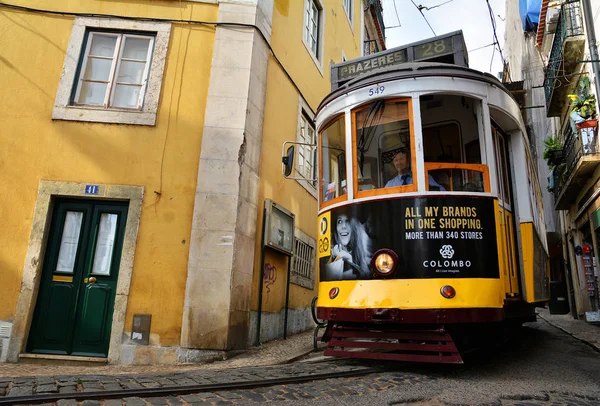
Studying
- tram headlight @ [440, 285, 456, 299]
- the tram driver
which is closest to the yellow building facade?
the tram driver

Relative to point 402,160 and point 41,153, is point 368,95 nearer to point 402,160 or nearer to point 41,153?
point 402,160

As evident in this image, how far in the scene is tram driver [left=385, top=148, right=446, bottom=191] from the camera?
4.75 m

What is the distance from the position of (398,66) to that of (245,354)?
13.9 ft

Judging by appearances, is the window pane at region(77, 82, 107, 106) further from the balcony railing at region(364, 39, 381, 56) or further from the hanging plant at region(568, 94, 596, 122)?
the balcony railing at region(364, 39, 381, 56)

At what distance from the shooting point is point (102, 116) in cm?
667

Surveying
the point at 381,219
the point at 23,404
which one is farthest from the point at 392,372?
the point at 23,404

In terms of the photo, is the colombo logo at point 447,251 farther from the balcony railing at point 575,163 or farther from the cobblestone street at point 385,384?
the balcony railing at point 575,163

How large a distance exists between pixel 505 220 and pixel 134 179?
4911 mm

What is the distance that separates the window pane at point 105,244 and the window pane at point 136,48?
256cm

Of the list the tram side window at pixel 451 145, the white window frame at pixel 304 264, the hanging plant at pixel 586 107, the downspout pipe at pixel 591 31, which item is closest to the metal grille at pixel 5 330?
the white window frame at pixel 304 264

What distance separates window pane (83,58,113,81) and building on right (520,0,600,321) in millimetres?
8858

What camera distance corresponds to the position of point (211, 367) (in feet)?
18.1

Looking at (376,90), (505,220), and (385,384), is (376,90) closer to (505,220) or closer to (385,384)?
(505,220)

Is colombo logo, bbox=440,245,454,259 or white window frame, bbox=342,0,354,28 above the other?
white window frame, bbox=342,0,354,28
